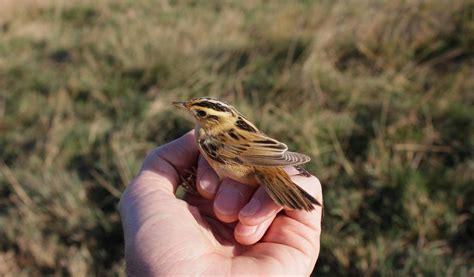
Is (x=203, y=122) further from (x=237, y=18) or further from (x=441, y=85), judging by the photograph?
(x=237, y=18)

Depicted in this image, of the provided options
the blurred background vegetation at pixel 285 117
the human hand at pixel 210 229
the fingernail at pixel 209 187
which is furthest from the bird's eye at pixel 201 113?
the blurred background vegetation at pixel 285 117

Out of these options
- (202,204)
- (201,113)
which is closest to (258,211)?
(202,204)

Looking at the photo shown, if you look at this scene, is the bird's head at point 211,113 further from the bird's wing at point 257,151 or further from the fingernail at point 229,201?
the fingernail at point 229,201

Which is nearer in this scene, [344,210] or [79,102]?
[344,210]

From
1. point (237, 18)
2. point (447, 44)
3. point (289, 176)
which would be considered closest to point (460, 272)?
point (289, 176)

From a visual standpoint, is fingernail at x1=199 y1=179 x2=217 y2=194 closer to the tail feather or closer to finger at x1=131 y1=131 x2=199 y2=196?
finger at x1=131 y1=131 x2=199 y2=196

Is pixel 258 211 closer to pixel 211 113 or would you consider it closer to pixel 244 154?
pixel 244 154
